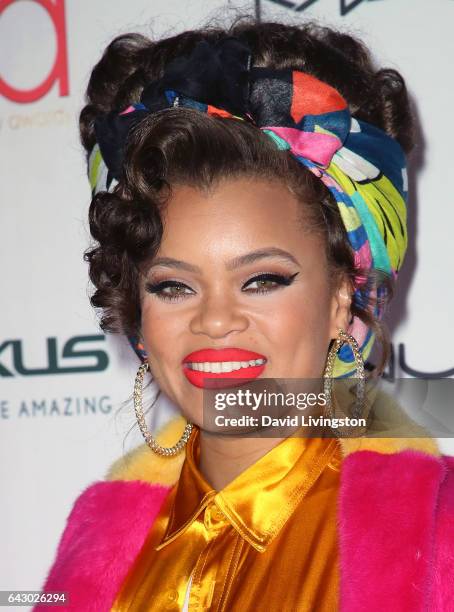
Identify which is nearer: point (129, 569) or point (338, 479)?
point (338, 479)

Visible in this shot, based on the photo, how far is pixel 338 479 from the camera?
1.39 m

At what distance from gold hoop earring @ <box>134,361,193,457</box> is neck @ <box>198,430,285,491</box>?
10 cm

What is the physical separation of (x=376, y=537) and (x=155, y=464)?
0.56m

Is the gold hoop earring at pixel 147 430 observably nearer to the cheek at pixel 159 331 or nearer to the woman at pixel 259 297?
the woman at pixel 259 297

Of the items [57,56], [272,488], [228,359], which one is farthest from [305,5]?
[272,488]

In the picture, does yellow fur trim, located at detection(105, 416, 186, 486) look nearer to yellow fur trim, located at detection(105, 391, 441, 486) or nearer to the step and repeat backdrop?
yellow fur trim, located at detection(105, 391, 441, 486)

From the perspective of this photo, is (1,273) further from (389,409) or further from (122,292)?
(389,409)

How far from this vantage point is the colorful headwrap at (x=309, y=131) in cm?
140

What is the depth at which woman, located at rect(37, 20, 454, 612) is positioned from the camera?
4.24 feet

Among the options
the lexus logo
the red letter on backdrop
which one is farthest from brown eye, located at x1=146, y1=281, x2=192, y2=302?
the red letter on backdrop

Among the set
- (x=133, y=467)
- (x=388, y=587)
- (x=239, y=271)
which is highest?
(x=239, y=271)

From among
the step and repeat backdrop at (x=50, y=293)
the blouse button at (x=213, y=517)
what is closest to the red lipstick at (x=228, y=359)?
the blouse button at (x=213, y=517)

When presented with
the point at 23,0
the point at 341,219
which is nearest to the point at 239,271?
the point at 341,219

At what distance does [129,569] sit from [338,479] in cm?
40
